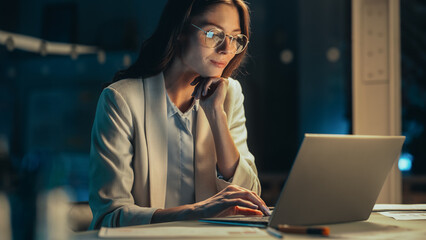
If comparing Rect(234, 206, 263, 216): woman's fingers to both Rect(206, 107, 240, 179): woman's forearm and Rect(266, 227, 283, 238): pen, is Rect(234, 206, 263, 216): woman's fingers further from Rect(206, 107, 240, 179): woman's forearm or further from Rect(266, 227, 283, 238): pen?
Rect(206, 107, 240, 179): woman's forearm

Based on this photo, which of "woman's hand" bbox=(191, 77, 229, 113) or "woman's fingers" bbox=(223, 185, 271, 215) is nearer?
"woman's fingers" bbox=(223, 185, 271, 215)

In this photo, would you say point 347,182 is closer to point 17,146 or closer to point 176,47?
point 176,47

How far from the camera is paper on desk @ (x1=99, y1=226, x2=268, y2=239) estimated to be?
0.98m

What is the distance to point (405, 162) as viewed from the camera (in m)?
3.23

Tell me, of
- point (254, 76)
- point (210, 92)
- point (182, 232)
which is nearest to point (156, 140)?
point (210, 92)

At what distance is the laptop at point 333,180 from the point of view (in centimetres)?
105

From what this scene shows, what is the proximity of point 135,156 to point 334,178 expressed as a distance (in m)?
0.84

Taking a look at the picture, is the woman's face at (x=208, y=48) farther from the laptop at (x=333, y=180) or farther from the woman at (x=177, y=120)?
the laptop at (x=333, y=180)

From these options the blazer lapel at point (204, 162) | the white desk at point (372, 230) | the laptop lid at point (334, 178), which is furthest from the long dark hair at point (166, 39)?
the laptop lid at point (334, 178)

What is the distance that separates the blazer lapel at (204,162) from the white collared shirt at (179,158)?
0.02 m

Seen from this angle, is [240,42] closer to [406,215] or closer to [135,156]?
[135,156]

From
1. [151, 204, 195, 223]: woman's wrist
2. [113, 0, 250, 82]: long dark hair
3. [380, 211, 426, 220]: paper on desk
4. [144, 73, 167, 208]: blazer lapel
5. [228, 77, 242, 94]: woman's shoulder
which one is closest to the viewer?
[380, 211, 426, 220]: paper on desk

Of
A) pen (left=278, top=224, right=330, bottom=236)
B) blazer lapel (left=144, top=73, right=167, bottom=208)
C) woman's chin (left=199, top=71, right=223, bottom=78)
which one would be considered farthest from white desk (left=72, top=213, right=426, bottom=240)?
woman's chin (left=199, top=71, right=223, bottom=78)

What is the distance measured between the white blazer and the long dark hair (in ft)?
0.16
